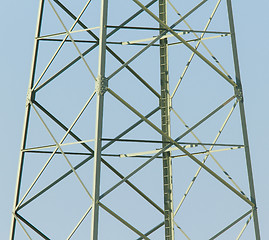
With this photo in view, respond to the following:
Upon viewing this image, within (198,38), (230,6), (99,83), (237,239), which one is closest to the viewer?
(99,83)

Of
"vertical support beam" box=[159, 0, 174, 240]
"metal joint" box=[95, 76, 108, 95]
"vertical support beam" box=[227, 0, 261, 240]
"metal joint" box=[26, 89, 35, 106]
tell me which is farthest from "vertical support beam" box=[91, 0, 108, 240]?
"vertical support beam" box=[159, 0, 174, 240]

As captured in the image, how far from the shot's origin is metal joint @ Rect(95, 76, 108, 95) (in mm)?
19875

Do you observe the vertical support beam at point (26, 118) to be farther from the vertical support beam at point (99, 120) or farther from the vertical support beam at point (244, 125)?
the vertical support beam at point (244, 125)

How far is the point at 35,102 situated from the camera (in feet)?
76.4

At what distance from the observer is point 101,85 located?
1991cm

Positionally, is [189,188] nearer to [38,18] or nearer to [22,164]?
[22,164]

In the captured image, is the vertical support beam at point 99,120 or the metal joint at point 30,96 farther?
the metal joint at point 30,96

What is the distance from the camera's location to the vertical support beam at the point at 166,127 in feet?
80.7

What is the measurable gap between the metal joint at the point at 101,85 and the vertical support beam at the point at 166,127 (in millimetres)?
4982

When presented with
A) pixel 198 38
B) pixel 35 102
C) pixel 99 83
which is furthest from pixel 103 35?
pixel 198 38

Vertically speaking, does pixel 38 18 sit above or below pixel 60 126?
above

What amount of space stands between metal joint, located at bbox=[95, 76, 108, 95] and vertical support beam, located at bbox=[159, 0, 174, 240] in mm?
4982

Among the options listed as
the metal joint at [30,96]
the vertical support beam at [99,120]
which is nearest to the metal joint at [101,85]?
the vertical support beam at [99,120]

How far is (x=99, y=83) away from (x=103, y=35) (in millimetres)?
1270
